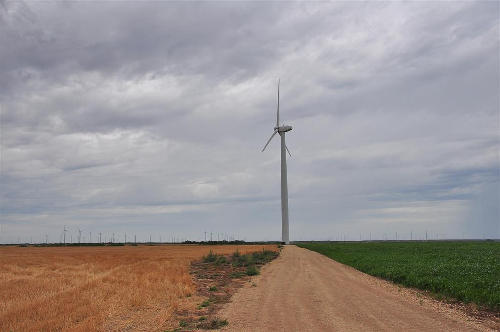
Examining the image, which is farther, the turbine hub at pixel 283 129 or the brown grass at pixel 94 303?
the turbine hub at pixel 283 129

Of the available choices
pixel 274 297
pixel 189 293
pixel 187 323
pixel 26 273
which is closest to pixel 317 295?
pixel 274 297

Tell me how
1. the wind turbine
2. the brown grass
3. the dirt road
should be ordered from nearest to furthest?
1. the dirt road
2. the brown grass
3. the wind turbine

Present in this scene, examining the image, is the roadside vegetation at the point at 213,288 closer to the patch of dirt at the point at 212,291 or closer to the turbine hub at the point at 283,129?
the patch of dirt at the point at 212,291

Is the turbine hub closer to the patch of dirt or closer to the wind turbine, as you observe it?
the wind turbine

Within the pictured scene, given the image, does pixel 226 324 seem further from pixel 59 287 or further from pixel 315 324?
pixel 59 287

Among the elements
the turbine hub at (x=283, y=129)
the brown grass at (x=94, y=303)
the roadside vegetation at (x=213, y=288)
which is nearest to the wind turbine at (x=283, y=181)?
the turbine hub at (x=283, y=129)

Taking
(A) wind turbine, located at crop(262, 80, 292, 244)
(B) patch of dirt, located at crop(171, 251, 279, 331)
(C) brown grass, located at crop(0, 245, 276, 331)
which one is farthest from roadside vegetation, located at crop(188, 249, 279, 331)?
(A) wind turbine, located at crop(262, 80, 292, 244)

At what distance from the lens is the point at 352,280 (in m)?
32.4

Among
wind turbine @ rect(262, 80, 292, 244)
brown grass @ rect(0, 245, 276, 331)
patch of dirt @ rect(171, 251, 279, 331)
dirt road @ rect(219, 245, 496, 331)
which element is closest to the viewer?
dirt road @ rect(219, 245, 496, 331)

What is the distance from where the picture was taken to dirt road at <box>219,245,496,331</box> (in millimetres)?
16422

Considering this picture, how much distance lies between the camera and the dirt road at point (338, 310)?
1642 centimetres

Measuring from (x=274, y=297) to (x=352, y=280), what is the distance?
10701 mm

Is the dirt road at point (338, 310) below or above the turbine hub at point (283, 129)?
below

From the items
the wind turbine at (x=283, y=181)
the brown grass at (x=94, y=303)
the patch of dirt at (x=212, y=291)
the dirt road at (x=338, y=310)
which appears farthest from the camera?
Answer: the wind turbine at (x=283, y=181)
